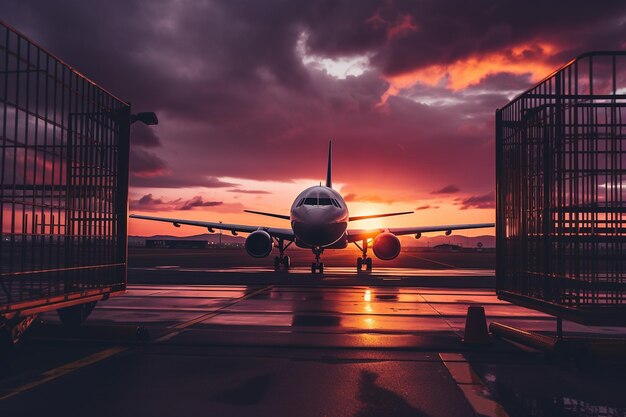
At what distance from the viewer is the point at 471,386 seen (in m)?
5.98

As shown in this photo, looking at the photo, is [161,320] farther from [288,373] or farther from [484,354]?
[484,354]

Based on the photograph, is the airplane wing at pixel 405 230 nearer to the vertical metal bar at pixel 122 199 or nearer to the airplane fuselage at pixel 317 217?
the airplane fuselage at pixel 317 217

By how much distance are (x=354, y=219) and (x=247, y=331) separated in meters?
24.5

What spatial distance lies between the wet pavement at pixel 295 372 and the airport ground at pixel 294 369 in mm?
20

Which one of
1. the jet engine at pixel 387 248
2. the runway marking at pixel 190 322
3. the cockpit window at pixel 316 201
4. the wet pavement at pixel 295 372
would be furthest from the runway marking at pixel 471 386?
the jet engine at pixel 387 248

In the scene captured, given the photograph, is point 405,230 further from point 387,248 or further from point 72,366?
point 72,366

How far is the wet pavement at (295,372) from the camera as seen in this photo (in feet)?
17.1

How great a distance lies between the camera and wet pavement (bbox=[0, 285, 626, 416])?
5227 mm

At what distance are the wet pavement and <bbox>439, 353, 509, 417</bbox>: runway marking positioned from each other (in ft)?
0.05

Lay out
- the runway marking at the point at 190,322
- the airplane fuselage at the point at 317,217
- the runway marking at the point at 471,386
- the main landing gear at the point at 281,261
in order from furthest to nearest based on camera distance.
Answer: the main landing gear at the point at 281,261
the airplane fuselage at the point at 317,217
the runway marking at the point at 190,322
the runway marking at the point at 471,386

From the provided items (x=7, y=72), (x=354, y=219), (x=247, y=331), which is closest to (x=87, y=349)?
(x=247, y=331)

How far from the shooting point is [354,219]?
3362cm

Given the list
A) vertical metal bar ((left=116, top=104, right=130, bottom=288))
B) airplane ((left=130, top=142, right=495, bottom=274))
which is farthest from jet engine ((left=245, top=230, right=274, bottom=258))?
vertical metal bar ((left=116, top=104, right=130, bottom=288))

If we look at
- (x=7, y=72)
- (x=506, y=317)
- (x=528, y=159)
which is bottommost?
(x=506, y=317)
